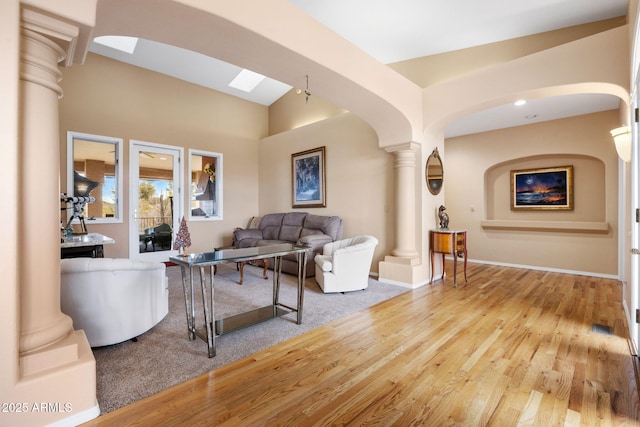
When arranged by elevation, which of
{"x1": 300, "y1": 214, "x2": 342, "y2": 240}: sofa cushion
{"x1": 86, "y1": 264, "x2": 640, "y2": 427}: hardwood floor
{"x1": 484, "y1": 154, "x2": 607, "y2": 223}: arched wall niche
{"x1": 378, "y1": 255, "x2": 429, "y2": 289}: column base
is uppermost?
{"x1": 484, "y1": 154, "x2": 607, "y2": 223}: arched wall niche

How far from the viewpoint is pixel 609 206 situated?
4.96 meters

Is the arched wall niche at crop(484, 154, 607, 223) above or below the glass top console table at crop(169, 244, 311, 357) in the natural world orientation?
above

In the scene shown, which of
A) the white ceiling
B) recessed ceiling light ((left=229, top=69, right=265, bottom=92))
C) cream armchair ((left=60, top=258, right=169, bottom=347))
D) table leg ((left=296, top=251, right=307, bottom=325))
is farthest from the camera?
recessed ceiling light ((left=229, top=69, right=265, bottom=92))

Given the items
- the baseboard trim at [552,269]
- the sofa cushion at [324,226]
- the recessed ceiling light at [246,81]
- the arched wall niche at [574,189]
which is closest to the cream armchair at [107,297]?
the sofa cushion at [324,226]

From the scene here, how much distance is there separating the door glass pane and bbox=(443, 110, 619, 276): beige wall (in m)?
6.08

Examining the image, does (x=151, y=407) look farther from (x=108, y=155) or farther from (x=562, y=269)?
(x=562, y=269)

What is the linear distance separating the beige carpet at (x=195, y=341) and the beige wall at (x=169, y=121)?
260 cm

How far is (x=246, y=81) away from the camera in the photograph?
21.7ft

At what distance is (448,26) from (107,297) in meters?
4.72

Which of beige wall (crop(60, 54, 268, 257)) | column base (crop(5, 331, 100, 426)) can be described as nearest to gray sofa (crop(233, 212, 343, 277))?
beige wall (crop(60, 54, 268, 257))

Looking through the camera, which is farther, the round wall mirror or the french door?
the french door

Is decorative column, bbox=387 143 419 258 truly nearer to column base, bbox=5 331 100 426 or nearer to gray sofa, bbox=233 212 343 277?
gray sofa, bbox=233 212 343 277

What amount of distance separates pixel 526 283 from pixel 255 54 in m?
4.93

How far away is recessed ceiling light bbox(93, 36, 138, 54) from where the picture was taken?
489cm
